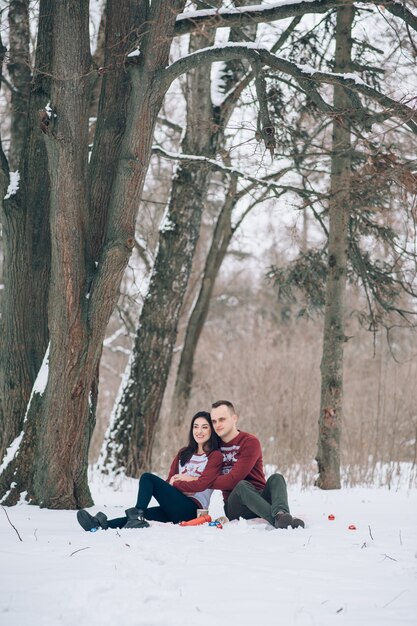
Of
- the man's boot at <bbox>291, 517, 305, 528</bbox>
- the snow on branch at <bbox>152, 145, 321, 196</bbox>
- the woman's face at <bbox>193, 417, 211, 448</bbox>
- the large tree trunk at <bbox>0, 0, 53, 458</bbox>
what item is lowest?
the man's boot at <bbox>291, 517, 305, 528</bbox>

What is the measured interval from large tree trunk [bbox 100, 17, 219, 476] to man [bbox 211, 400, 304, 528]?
410cm

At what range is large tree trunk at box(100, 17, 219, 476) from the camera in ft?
33.7

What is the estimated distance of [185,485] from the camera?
596 centimetres

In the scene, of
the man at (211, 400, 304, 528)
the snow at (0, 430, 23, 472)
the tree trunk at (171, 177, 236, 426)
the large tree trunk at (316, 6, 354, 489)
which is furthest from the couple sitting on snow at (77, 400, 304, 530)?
the tree trunk at (171, 177, 236, 426)

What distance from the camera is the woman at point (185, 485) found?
5793mm

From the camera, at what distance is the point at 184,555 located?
14.4ft

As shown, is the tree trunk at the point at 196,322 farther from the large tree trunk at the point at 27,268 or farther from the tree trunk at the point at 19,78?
the large tree trunk at the point at 27,268

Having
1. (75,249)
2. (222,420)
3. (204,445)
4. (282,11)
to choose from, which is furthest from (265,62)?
(204,445)

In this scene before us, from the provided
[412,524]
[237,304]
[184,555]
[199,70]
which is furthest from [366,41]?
[237,304]

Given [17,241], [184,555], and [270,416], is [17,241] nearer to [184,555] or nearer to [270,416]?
[184,555]

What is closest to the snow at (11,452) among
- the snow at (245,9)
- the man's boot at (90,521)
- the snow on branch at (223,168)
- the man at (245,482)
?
the man's boot at (90,521)

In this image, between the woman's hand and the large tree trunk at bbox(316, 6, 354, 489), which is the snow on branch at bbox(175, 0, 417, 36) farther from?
the woman's hand

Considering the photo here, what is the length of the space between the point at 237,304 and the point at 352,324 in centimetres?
524

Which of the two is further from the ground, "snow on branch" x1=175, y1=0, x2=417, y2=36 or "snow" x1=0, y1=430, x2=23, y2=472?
"snow on branch" x1=175, y1=0, x2=417, y2=36
